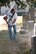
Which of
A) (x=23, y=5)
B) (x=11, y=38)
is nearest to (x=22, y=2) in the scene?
(x=23, y=5)

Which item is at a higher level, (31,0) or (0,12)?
(31,0)

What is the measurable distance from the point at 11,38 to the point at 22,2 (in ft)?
5.75

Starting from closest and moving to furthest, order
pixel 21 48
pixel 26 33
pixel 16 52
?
pixel 16 52, pixel 21 48, pixel 26 33

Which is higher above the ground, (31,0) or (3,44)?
(31,0)

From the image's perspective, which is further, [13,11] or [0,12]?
[0,12]

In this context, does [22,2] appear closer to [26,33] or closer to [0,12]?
[26,33]

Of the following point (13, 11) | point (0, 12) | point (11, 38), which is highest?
point (13, 11)

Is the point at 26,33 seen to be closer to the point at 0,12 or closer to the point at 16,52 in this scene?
the point at 16,52

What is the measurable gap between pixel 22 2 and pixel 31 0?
18.1 inches

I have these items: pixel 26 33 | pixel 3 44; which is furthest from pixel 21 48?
pixel 26 33

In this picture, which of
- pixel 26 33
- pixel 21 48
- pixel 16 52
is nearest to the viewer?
pixel 16 52

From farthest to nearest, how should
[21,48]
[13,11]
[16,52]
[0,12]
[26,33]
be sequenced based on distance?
[0,12] < [26,33] < [13,11] < [21,48] < [16,52]

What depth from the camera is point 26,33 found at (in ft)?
41.5

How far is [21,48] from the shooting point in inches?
357
